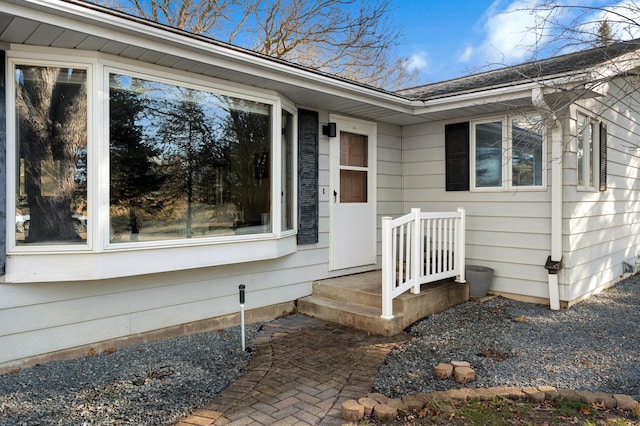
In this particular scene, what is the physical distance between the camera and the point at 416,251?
4.55 meters

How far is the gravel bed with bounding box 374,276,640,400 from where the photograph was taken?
3088 millimetres

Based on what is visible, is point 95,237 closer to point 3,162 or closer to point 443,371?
point 3,162

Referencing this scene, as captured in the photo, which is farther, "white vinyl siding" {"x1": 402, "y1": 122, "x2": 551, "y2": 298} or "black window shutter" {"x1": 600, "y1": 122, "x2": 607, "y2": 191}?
"black window shutter" {"x1": 600, "y1": 122, "x2": 607, "y2": 191}

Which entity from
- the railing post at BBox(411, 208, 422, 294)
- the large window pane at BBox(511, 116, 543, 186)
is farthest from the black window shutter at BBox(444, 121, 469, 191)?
the railing post at BBox(411, 208, 422, 294)

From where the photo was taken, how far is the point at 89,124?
3.30m

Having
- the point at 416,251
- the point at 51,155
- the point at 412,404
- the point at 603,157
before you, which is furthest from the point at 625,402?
the point at 603,157

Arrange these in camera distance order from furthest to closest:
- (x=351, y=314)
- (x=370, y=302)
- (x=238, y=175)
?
(x=370, y=302)
(x=351, y=314)
(x=238, y=175)

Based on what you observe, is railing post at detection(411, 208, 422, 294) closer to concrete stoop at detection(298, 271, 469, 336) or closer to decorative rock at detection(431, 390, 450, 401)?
concrete stoop at detection(298, 271, 469, 336)

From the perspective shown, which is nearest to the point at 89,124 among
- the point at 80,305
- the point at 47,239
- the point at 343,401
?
the point at 47,239

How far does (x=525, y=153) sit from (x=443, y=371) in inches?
133

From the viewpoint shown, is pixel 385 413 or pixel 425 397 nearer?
pixel 385 413

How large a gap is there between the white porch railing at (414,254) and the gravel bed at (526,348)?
415 mm

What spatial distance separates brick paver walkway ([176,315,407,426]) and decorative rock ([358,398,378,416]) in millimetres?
160

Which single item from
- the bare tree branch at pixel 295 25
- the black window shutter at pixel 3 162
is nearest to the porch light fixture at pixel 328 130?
the black window shutter at pixel 3 162
